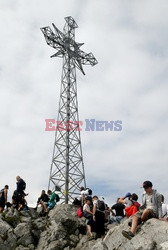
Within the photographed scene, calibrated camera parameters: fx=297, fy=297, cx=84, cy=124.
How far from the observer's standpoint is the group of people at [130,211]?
31.0ft

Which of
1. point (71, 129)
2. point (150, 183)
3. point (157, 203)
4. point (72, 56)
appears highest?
point (72, 56)

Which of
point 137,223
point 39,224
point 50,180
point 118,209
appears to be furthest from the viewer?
point 50,180

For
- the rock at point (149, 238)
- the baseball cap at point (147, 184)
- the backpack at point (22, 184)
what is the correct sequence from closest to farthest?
the rock at point (149, 238) → the baseball cap at point (147, 184) → the backpack at point (22, 184)

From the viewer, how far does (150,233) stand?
9.18 m

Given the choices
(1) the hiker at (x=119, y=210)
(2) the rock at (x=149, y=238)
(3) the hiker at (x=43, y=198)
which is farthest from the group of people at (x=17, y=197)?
(2) the rock at (x=149, y=238)

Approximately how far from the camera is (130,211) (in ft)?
38.5

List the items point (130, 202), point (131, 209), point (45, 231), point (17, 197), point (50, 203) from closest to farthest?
point (131, 209) < point (130, 202) < point (45, 231) < point (17, 197) < point (50, 203)

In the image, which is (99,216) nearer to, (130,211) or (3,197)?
(130,211)

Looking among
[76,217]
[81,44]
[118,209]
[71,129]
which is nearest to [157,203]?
[118,209]

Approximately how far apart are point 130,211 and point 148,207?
2.29 meters

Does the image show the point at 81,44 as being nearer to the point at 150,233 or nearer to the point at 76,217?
the point at 76,217

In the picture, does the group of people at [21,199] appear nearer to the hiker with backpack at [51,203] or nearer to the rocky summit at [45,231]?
the hiker with backpack at [51,203]

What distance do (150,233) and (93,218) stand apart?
12.1 ft

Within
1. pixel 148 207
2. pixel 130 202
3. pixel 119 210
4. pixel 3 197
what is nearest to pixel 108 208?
pixel 119 210
